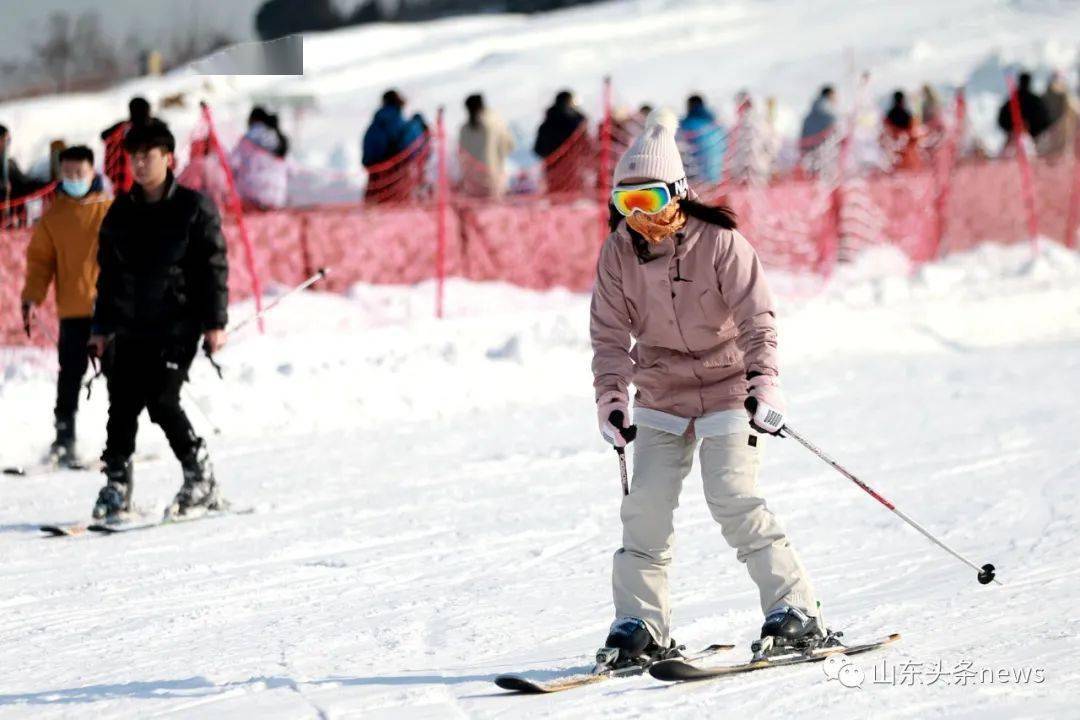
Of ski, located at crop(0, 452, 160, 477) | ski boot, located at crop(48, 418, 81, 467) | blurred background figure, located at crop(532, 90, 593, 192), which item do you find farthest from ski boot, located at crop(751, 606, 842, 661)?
blurred background figure, located at crop(532, 90, 593, 192)

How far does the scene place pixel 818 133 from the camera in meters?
17.8

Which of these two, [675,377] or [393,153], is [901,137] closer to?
[393,153]

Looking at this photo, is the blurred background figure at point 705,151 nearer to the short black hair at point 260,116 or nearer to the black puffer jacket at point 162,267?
the short black hair at point 260,116

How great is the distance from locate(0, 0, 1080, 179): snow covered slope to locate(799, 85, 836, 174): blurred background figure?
25.6 ft

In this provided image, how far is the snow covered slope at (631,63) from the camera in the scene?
1123 inches

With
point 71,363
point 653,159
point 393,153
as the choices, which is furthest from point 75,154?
point 393,153

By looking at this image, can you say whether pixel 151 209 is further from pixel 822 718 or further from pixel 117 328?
pixel 822 718

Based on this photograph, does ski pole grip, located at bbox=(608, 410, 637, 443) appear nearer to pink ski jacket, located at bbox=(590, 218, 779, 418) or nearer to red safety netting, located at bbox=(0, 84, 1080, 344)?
pink ski jacket, located at bbox=(590, 218, 779, 418)

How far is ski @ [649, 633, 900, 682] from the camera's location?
476 cm

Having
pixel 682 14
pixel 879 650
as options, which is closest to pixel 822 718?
pixel 879 650

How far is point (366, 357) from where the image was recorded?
11.3 m

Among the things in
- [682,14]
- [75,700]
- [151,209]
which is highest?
[682,14]

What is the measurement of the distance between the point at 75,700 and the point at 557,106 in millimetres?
10763

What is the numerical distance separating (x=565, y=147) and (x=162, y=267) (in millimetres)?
7912
